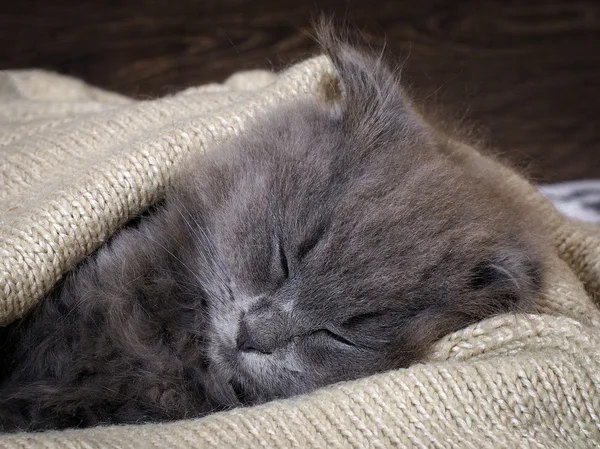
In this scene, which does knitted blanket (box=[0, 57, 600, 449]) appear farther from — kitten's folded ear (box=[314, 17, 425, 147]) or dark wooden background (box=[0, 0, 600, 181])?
dark wooden background (box=[0, 0, 600, 181])

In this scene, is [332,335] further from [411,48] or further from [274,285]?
[411,48]

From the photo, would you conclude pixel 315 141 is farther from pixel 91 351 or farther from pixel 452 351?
pixel 91 351

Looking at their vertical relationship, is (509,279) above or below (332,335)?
above

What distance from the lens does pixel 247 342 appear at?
120cm

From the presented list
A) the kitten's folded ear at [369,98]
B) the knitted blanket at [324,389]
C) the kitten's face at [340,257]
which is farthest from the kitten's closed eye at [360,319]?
the kitten's folded ear at [369,98]

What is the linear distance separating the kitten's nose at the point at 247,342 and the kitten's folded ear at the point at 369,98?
478 mm

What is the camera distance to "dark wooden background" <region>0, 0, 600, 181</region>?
8.42 feet

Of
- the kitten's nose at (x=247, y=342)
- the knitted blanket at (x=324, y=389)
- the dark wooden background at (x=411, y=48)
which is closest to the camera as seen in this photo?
the knitted blanket at (x=324, y=389)

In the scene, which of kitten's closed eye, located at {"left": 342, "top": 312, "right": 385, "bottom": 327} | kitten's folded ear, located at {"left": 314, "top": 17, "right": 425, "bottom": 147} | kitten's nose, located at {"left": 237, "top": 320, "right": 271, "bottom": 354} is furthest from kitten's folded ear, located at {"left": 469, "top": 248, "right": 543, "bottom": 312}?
kitten's nose, located at {"left": 237, "top": 320, "right": 271, "bottom": 354}

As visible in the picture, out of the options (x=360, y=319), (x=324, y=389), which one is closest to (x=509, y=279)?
(x=360, y=319)

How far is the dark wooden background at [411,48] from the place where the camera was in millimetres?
2566

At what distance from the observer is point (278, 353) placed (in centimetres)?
121

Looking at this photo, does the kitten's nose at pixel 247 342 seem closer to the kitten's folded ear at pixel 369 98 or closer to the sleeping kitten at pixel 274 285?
the sleeping kitten at pixel 274 285

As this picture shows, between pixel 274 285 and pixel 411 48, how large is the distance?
1.77m
